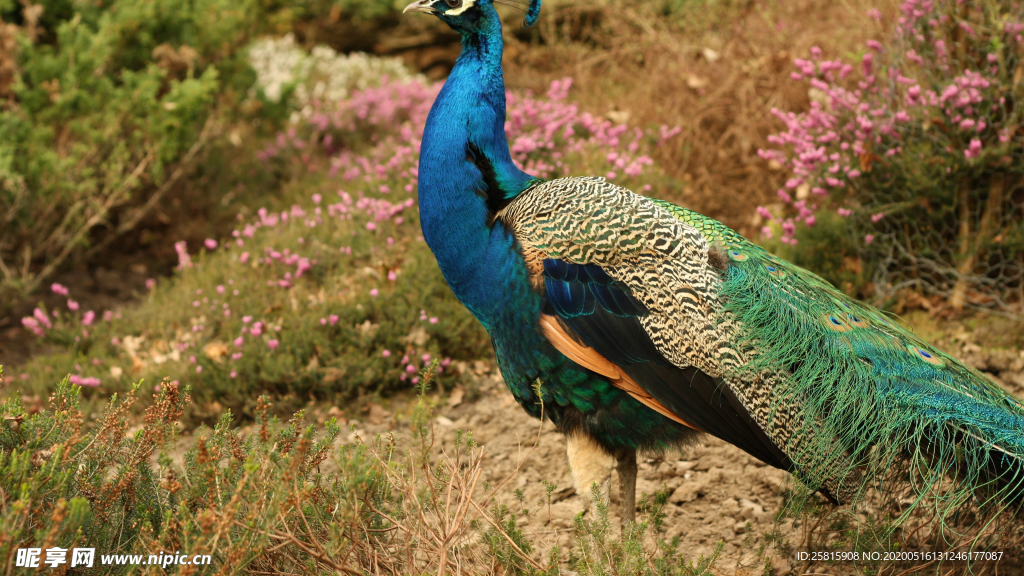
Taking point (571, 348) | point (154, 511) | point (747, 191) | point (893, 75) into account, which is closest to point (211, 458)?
point (154, 511)

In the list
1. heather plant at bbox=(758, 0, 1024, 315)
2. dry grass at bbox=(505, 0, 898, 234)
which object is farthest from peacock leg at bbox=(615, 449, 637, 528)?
dry grass at bbox=(505, 0, 898, 234)

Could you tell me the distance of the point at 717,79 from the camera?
6.65 metres

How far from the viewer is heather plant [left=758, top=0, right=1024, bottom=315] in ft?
14.9

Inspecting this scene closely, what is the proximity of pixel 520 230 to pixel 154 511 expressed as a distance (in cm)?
157

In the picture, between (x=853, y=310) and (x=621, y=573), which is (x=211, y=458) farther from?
(x=853, y=310)

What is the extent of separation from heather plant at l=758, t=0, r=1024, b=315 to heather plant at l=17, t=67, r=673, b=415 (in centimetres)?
138

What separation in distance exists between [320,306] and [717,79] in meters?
3.85

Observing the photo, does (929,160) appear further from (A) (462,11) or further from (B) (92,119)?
(B) (92,119)

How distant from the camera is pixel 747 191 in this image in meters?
6.17

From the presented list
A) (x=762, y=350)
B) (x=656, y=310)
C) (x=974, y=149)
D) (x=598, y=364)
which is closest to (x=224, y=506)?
(x=598, y=364)

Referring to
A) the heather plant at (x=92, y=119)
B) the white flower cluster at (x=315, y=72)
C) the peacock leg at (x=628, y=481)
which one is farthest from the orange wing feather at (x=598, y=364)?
the white flower cluster at (x=315, y=72)

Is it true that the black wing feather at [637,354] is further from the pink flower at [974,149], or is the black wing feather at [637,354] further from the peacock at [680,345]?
the pink flower at [974,149]

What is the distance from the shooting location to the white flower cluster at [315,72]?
8516 millimetres

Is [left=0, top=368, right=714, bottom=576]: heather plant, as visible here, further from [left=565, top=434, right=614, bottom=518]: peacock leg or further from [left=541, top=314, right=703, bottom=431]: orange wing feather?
[left=541, top=314, right=703, bottom=431]: orange wing feather
